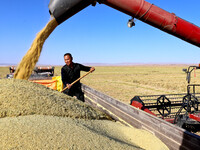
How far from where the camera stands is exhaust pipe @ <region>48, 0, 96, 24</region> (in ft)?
7.73

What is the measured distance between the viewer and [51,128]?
197 cm

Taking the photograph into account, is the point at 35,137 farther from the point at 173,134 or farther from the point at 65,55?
the point at 65,55

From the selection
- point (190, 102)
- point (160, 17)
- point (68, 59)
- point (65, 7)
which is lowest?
point (190, 102)

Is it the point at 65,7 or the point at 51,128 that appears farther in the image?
the point at 65,7

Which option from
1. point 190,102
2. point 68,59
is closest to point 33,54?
point 68,59

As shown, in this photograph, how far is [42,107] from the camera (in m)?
2.67

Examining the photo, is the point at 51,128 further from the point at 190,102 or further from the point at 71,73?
the point at 190,102

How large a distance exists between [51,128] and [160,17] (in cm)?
206

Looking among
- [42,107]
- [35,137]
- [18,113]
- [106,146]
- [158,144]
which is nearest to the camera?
[35,137]

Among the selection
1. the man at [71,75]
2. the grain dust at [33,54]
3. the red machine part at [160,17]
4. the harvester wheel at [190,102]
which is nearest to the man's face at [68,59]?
the man at [71,75]

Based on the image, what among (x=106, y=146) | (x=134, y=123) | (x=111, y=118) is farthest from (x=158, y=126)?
(x=111, y=118)

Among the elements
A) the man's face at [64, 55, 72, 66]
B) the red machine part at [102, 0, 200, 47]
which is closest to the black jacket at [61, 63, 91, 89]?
the man's face at [64, 55, 72, 66]

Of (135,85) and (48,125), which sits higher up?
(48,125)

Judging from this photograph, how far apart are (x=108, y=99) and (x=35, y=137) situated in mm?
2175
